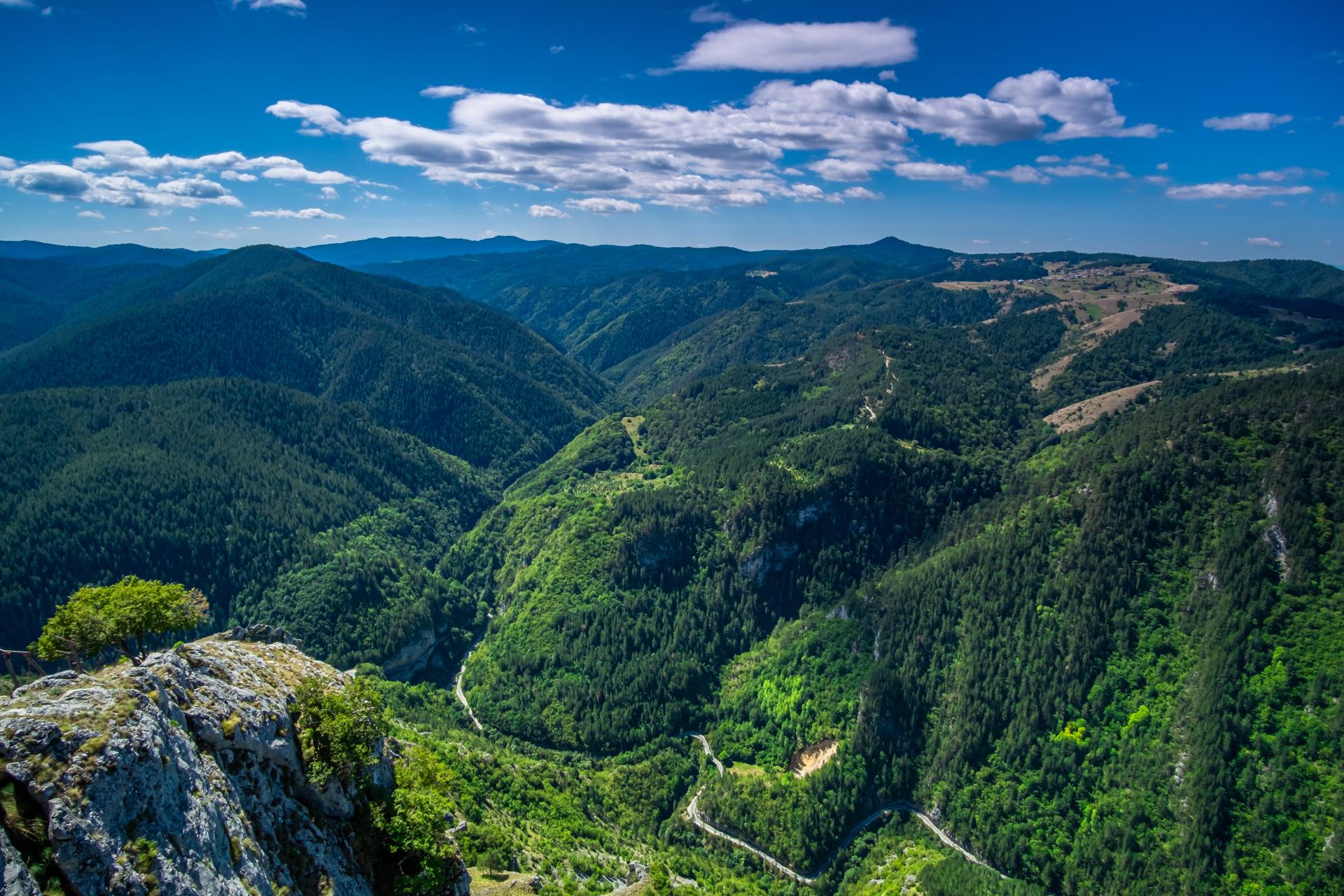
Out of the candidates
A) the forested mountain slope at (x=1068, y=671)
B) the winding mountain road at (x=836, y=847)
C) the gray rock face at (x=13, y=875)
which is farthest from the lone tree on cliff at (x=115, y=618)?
the forested mountain slope at (x=1068, y=671)

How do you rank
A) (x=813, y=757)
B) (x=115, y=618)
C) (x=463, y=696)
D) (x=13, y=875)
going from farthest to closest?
(x=463, y=696) → (x=813, y=757) → (x=115, y=618) → (x=13, y=875)

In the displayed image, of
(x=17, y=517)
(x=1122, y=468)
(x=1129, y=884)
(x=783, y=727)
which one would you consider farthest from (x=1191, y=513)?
(x=17, y=517)

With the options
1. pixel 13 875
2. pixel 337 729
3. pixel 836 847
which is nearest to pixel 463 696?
pixel 836 847

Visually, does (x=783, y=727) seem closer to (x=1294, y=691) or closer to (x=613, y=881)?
(x=613, y=881)

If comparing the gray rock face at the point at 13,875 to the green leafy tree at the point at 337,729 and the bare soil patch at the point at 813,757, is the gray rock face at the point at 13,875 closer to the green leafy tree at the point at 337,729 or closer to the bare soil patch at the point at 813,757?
the green leafy tree at the point at 337,729

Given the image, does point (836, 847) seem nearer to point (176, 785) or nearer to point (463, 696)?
point (463, 696)
